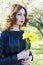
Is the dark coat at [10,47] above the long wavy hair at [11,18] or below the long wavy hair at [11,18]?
below

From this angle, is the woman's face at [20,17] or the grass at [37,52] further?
the grass at [37,52]

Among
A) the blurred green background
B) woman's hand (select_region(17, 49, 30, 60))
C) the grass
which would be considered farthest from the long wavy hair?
the blurred green background

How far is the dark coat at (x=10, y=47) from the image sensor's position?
48.7 inches

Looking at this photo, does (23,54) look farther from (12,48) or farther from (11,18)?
(11,18)

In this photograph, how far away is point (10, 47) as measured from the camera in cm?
123

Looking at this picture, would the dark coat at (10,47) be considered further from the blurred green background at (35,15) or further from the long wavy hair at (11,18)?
the blurred green background at (35,15)

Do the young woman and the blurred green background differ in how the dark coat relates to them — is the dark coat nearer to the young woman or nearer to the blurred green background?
the young woman

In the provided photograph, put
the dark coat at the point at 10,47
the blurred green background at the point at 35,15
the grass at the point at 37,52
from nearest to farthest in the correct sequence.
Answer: the dark coat at the point at 10,47 → the grass at the point at 37,52 → the blurred green background at the point at 35,15

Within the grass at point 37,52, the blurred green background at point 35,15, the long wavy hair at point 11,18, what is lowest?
the grass at point 37,52

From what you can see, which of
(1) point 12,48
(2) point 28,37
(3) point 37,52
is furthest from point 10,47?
(3) point 37,52

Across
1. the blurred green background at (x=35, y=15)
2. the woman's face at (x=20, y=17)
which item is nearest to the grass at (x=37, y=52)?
the blurred green background at (x=35, y=15)

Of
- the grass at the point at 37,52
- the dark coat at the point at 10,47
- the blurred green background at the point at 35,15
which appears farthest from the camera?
the blurred green background at the point at 35,15

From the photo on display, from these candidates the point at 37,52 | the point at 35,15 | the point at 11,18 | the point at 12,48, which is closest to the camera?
the point at 12,48

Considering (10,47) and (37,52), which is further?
(37,52)
